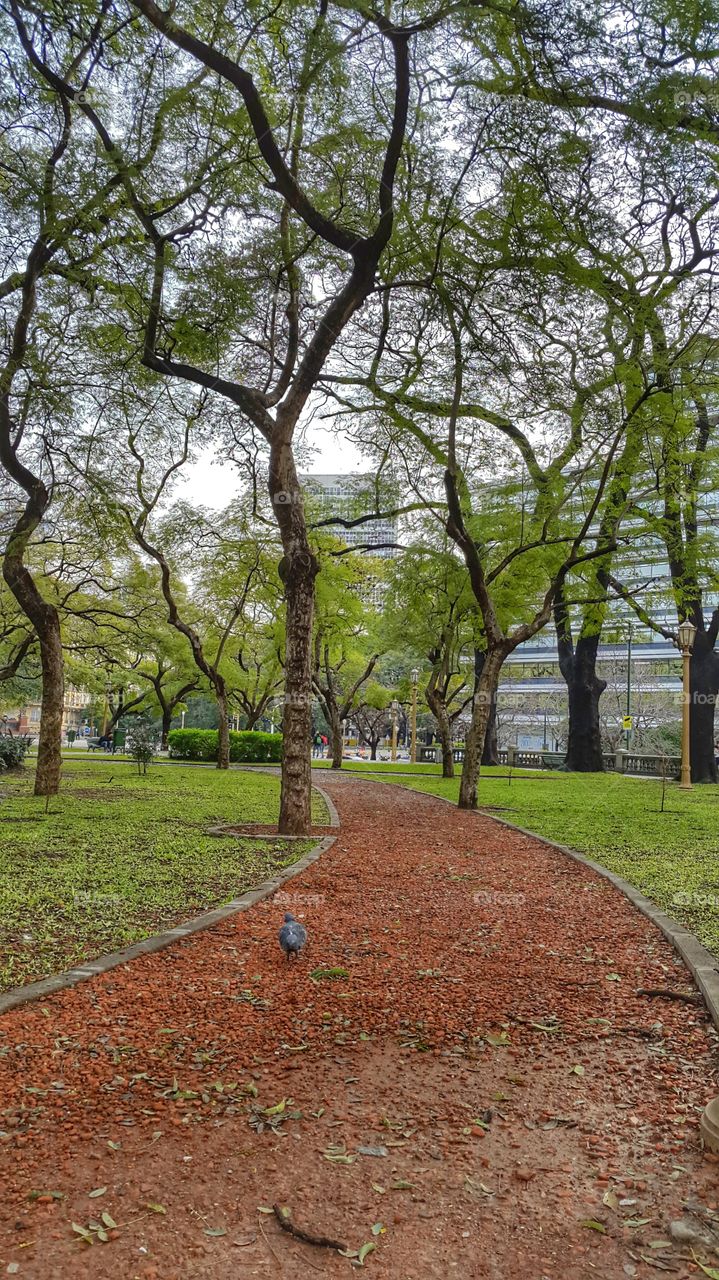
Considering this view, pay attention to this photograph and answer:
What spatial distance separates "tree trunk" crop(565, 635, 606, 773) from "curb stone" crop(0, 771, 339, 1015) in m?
19.2

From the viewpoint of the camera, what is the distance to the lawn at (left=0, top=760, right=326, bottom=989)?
14.2 ft

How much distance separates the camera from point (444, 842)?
8805 millimetres

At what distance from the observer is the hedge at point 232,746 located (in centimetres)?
2853

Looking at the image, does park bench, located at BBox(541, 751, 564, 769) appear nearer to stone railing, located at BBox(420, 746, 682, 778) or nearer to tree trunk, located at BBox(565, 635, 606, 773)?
stone railing, located at BBox(420, 746, 682, 778)

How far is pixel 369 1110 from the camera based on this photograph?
8.31 feet

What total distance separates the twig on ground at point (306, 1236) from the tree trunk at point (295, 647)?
6.69m

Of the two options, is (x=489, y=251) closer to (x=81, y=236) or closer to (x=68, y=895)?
(x=81, y=236)

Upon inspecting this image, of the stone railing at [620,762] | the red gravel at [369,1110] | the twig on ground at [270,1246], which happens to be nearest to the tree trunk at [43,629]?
the red gravel at [369,1110]

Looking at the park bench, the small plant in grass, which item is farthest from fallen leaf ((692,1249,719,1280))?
the park bench

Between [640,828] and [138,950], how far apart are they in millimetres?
7765

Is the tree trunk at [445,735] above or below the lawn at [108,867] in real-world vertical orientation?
above
